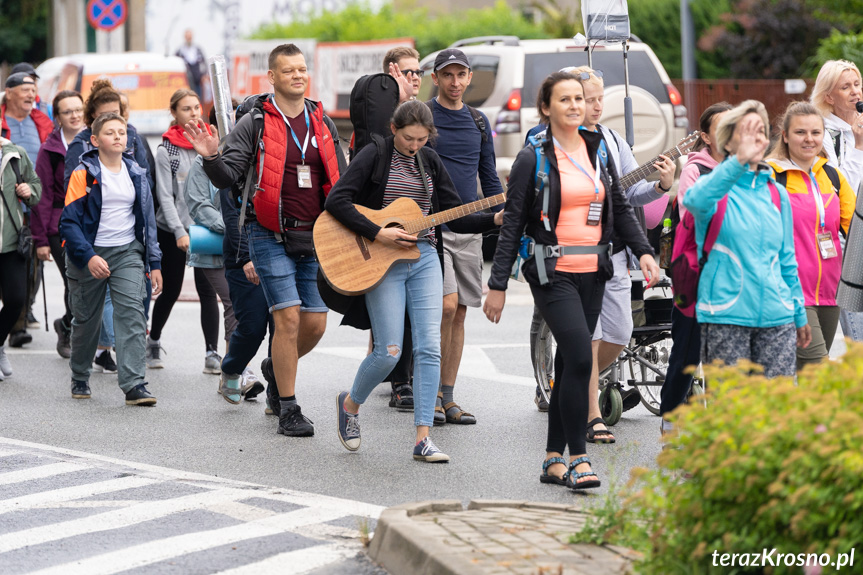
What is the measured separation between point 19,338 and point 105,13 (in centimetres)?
1466

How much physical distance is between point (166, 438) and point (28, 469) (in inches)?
39.3

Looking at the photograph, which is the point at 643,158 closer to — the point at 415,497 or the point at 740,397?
the point at 415,497

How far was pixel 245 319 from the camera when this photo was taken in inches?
331

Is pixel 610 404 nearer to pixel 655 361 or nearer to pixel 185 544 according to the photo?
pixel 655 361

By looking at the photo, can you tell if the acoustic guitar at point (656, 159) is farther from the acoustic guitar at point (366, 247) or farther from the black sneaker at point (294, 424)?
the black sneaker at point (294, 424)

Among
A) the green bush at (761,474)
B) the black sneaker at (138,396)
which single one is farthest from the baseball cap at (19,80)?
the green bush at (761,474)

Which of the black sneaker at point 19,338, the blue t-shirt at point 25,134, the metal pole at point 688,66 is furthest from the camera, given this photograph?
the metal pole at point 688,66

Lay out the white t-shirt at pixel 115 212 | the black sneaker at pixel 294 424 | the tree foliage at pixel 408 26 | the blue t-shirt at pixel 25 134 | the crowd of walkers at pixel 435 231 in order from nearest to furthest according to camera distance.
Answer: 1. the crowd of walkers at pixel 435 231
2. the black sneaker at pixel 294 424
3. the white t-shirt at pixel 115 212
4. the blue t-shirt at pixel 25 134
5. the tree foliage at pixel 408 26

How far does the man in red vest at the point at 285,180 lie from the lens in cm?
745

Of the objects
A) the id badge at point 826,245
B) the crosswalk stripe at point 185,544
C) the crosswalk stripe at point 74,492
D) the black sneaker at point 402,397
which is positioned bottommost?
the black sneaker at point 402,397

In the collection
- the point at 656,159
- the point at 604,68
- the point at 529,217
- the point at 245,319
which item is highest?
the point at 604,68

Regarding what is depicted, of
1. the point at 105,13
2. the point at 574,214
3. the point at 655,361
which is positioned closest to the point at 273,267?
the point at 574,214

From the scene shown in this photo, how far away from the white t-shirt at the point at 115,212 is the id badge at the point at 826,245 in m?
4.54

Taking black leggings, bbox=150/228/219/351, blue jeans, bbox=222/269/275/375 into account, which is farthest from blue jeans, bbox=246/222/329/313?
black leggings, bbox=150/228/219/351
